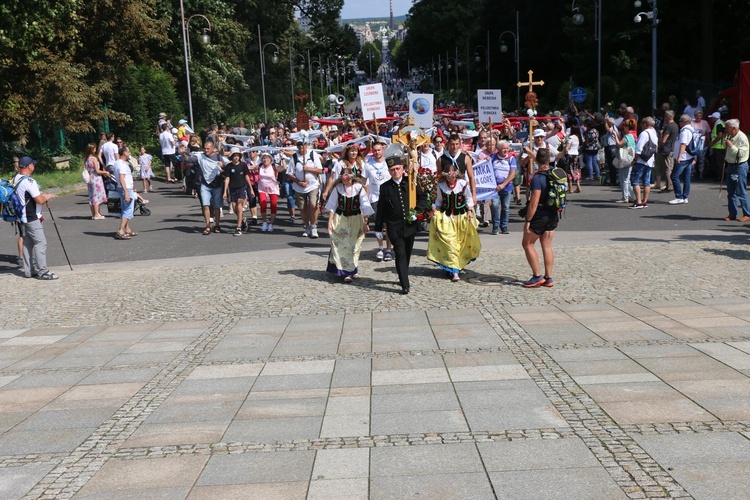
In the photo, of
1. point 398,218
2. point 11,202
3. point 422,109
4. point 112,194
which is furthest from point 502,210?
point 112,194

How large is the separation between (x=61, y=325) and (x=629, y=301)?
6.31 metres

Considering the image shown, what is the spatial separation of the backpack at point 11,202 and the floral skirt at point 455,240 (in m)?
5.86

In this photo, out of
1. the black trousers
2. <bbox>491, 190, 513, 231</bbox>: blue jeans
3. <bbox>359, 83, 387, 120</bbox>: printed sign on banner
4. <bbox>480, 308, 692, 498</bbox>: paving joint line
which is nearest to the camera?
<bbox>480, 308, 692, 498</bbox>: paving joint line

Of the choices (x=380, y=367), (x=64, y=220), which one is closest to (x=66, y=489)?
(x=380, y=367)

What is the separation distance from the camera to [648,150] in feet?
56.7

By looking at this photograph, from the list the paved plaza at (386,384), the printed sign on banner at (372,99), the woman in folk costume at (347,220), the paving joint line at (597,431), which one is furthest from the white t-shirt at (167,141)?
the paving joint line at (597,431)

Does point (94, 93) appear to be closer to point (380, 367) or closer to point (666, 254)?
point (666, 254)

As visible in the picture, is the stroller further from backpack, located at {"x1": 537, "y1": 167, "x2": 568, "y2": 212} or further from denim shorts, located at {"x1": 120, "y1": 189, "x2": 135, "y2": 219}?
backpack, located at {"x1": 537, "y1": 167, "x2": 568, "y2": 212}

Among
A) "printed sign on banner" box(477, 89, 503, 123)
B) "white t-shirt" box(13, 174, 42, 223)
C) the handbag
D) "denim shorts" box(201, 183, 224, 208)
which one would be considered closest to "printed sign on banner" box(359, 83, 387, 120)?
"denim shorts" box(201, 183, 224, 208)

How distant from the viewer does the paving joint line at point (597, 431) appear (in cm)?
463

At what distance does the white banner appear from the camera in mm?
14234

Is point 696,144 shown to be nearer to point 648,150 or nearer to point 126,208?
point 648,150

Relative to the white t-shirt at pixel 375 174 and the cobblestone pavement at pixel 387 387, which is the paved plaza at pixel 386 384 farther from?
the white t-shirt at pixel 375 174

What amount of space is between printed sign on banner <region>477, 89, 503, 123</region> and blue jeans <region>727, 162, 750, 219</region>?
598cm
